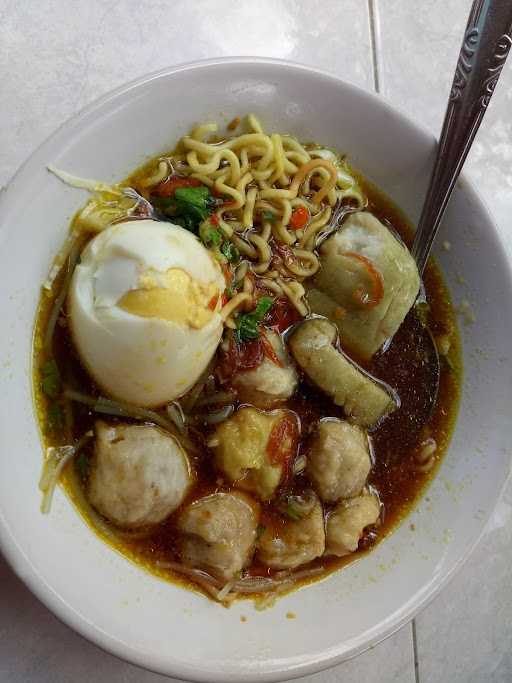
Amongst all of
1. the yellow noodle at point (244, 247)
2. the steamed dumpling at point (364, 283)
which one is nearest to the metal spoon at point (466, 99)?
the steamed dumpling at point (364, 283)

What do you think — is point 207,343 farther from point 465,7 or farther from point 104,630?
point 465,7

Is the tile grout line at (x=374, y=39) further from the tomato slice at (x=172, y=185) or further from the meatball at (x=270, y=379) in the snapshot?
the meatball at (x=270, y=379)

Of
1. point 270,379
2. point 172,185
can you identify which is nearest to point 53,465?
point 270,379

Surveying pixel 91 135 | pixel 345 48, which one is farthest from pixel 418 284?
pixel 91 135

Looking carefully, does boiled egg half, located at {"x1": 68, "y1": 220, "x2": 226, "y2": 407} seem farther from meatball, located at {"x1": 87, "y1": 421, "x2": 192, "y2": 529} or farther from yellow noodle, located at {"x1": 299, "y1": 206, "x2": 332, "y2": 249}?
yellow noodle, located at {"x1": 299, "y1": 206, "x2": 332, "y2": 249}

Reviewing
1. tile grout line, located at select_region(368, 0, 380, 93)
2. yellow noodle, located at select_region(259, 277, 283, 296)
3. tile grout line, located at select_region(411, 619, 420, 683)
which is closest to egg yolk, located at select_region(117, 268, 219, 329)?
yellow noodle, located at select_region(259, 277, 283, 296)
